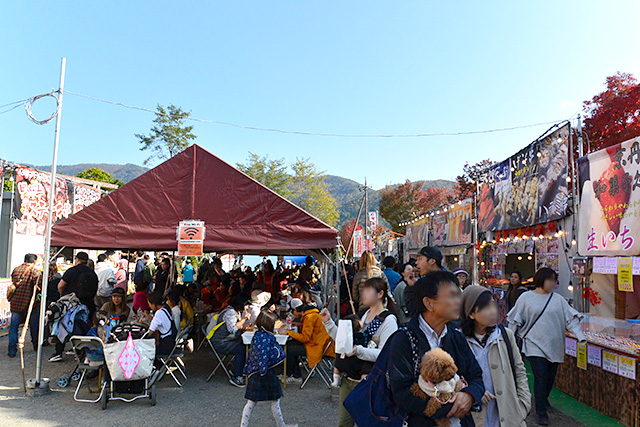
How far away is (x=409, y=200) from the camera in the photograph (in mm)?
36312

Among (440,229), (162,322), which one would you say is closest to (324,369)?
(162,322)

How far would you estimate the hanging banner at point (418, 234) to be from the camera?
57.5ft

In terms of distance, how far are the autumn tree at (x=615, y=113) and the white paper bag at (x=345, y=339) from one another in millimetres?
14907

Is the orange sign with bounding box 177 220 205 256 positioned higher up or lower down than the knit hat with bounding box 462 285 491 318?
higher up

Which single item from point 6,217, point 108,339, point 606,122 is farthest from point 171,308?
point 606,122

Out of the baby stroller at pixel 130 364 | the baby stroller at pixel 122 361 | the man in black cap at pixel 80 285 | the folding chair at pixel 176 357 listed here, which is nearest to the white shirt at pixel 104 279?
the man in black cap at pixel 80 285

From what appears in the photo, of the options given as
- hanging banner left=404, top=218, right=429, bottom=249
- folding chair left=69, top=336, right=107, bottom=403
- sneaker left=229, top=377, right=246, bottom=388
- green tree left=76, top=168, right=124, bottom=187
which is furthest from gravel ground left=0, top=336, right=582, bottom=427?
green tree left=76, top=168, right=124, bottom=187

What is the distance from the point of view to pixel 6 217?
11.8m

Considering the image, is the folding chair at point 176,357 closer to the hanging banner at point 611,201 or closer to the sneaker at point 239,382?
the sneaker at point 239,382

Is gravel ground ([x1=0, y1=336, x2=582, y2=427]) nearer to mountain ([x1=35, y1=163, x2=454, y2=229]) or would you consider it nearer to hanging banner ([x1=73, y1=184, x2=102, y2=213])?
hanging banner ([x1=73, y1=184, x2=102, y2=213])

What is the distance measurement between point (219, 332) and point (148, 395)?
3.88 feet

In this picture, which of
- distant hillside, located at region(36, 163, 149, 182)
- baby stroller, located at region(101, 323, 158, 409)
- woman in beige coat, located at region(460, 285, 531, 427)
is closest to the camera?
woman in beige coat, located at region(460, 285, 531, 427)

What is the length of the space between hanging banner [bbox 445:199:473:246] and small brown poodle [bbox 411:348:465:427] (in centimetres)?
1032

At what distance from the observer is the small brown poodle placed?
6.17 ft
